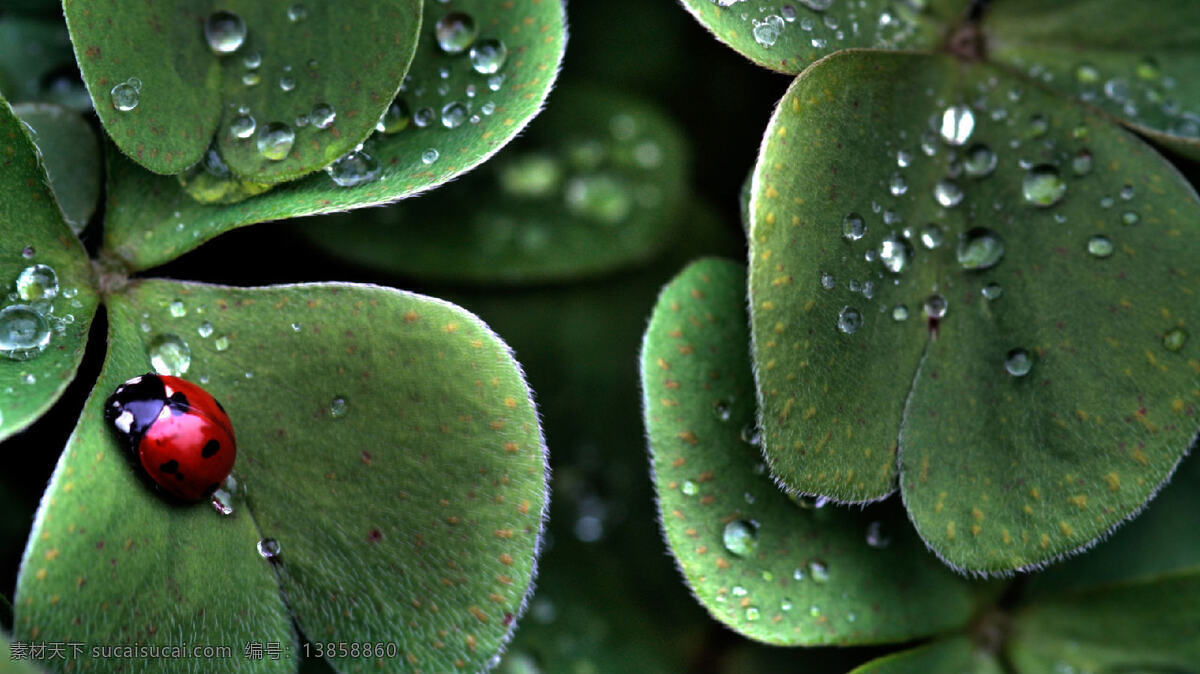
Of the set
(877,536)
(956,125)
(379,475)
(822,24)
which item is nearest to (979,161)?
(956,125)

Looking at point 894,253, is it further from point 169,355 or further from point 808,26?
point 169,355

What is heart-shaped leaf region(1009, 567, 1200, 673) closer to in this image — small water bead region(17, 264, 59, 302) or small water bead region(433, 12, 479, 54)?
small water bead region(433, 12, 479, 54)

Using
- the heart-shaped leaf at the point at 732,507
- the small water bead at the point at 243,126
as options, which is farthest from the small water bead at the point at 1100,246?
the small water bead at the point at 243,126

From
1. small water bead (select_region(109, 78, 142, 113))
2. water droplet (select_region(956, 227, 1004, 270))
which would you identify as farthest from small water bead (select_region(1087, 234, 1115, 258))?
small water bead (select_region(109, 78, 142, 113))

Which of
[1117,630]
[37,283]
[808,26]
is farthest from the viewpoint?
[1117,630]

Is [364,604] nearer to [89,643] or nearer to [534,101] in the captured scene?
[89,643]
